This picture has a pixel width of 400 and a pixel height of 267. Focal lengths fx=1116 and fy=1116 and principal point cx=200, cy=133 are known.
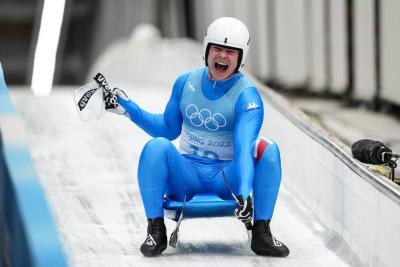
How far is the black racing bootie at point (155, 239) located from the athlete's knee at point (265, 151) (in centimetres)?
58

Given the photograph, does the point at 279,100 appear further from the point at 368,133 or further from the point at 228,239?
the point at 228,239

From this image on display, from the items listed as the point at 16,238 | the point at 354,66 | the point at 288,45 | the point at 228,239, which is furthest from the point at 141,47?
the point at 16,238

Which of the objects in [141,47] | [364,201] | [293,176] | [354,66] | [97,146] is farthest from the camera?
[141,47]

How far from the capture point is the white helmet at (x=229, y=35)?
543cm

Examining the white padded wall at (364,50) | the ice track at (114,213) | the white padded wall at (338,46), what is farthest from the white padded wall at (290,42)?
the ice track at (114,213)

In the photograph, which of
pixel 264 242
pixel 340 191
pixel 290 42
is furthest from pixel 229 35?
pixel 290 42

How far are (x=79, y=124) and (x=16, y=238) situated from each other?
6179mm

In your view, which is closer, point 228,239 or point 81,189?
point 228,239

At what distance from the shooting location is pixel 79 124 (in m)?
10.1

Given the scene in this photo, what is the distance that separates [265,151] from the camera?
5.39 meters

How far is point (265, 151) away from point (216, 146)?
316 millimetres

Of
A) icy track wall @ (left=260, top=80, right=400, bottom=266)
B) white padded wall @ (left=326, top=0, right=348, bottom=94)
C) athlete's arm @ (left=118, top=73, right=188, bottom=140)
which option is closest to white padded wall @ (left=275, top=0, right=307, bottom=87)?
white padded wall @ (left=326, top=0, right=348, bottom=94)

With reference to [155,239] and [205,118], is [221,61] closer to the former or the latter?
[205,118]

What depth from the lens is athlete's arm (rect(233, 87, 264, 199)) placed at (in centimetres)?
524
